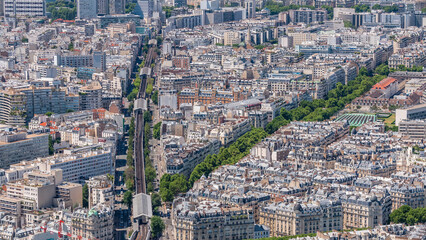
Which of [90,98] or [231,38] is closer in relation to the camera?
[90,98]

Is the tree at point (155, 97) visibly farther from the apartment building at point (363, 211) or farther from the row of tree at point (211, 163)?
the apartment building at point (363, 211)

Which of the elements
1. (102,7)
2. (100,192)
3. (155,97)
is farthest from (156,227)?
(102,7)

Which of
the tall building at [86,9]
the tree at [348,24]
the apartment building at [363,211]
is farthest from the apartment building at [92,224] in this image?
the tall building at [86,9]

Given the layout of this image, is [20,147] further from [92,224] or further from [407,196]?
[407,196]

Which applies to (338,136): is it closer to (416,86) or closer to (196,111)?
(196,111)

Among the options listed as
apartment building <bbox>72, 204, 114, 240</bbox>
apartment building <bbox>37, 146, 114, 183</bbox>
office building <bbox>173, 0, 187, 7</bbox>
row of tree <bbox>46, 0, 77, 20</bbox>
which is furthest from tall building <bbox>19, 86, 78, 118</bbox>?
office building <bbox>173, 0, 187, 7</bbox>

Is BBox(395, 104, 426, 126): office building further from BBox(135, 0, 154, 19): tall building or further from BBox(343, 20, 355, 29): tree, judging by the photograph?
BBox(135, 0, 154, 19): tall building
